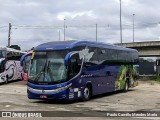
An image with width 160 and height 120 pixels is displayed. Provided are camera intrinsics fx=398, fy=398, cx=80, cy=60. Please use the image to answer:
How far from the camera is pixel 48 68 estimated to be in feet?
61.6

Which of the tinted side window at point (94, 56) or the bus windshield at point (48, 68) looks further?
the tinted side window at point (94, 56)

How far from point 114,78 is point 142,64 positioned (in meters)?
37.2

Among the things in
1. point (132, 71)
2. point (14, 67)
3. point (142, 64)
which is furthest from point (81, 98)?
point (142, 64)

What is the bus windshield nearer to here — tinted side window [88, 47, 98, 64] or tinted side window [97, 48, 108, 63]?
tinted side window [88, 47, 98, 64]

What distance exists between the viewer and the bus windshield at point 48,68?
60.8 feet

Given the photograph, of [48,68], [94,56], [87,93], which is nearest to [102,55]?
[94,56]

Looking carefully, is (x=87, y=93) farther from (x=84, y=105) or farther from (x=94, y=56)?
(x=84, y=105)

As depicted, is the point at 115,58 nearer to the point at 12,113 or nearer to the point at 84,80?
the point at 84,80

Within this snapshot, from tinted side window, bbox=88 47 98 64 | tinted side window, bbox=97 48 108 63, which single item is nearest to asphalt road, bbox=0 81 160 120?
tinted side window, bbox=88 47 98 64

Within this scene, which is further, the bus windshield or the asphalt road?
the bus windshield

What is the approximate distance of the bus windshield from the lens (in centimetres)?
1855

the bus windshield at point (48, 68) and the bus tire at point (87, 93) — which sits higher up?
the bus windshield at point (48, 68)

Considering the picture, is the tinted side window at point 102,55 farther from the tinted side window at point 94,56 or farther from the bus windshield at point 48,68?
the bus windshield at point 48,68

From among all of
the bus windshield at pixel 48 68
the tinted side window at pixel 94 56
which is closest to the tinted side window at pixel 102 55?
the tinted side window at pixel 94 56
